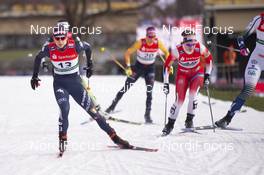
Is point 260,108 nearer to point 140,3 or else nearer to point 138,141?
point 138,141

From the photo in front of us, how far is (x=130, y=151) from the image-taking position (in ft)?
28.5

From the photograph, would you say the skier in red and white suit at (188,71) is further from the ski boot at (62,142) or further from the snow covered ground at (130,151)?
the ski boot at (62,142)

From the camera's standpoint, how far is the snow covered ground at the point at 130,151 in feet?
24.7

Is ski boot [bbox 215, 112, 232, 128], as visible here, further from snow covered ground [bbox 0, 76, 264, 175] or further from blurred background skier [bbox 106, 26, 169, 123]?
blurred background skier [bbox 106, 26, 169, 123]

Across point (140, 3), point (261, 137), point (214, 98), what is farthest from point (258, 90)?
point (140, 3)

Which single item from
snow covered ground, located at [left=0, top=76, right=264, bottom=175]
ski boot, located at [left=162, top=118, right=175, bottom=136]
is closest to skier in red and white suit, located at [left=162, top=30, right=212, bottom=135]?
ski boot, located at [left=162, top=118, right=175, bottom=136]

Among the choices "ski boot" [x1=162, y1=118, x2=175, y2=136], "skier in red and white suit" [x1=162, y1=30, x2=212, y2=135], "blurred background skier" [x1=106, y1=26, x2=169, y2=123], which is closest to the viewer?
"skier in red and white suit" [x1=162, y1=30, x2=212, y2=135]

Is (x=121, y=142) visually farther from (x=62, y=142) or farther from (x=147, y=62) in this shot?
(x=147, y=62)

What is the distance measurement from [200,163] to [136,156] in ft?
3.57

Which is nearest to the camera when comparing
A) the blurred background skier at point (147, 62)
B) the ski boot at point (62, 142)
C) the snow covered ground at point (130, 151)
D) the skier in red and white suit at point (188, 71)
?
the snow covered ground at point (130, 151)

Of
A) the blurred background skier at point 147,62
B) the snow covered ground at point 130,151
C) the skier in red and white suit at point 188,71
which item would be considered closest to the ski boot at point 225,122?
the snow covered ground at point 130,151

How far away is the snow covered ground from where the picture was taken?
7520 mm

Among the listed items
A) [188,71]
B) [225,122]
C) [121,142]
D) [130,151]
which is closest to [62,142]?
[121,142]

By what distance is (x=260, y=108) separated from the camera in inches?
539
